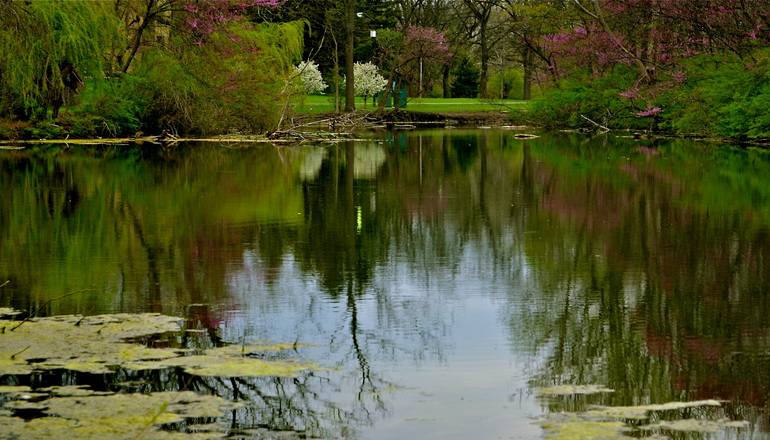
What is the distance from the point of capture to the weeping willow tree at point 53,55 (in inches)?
1266

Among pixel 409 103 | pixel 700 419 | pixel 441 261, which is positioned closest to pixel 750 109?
pixel 441 261

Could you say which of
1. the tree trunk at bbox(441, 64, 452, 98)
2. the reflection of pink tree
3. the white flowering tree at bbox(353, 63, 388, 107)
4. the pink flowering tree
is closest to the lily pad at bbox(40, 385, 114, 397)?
the pink flowering tree

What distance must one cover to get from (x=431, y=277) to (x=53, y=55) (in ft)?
78.1

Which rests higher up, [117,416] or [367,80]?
[367,80]

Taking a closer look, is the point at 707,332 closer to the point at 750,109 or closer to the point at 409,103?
the point at 750,109

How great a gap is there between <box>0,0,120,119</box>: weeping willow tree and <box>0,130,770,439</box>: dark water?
8416 millimetres

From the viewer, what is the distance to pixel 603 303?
10.5m

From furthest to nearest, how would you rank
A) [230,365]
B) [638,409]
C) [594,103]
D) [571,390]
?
[594,103], [230,365], [571,390], [638,409]

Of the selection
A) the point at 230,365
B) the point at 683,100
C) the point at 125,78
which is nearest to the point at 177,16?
the point at 125,78

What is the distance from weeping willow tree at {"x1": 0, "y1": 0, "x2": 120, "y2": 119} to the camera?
3216 cm

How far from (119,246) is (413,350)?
6253 millimetres

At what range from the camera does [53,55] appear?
33.2 meters

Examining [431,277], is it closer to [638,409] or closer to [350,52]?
[638,409]

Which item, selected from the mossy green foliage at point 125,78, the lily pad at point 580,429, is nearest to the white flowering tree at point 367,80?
the mossy green foliage at point 125,78
